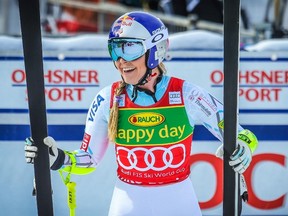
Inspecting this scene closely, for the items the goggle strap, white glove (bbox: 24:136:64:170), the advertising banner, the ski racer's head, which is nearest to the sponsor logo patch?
the ski racer's head

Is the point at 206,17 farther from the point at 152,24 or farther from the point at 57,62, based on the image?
the point at 152,24

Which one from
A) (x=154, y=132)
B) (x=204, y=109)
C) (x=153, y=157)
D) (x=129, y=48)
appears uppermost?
(x=129, y=48)

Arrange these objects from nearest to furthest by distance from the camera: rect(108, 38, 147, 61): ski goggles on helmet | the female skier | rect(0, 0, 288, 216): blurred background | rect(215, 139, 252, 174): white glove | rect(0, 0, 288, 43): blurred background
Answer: rect(215, 139, 252, 174): white glove → rect(108, 38, 147, 61): ski goggles on helmet → the female skier → rect(0, 0, 288, 216): blurred background → rect(0, 0, 288, 43): blurred background

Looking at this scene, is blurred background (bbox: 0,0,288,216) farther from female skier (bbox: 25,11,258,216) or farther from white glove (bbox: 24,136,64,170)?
white glove (bbox: 24,136,64,170)

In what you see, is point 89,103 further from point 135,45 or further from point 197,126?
point 135,45

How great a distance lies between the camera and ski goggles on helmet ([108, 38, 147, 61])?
4.12 metres

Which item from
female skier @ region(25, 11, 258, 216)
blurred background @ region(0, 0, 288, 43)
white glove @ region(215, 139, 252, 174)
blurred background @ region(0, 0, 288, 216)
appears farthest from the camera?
blurred background @ region(0, 0, 288, 43)

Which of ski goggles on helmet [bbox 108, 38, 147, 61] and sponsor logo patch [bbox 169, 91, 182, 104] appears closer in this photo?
ski goggles on helmet [bbox 108, 38, 147, 61]

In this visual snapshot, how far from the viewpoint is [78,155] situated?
434 cm

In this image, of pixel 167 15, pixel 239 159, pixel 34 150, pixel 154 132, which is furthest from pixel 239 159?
pixel 167 15

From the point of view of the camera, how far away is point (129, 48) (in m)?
4.12

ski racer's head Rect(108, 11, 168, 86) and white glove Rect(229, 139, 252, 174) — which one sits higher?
ski racer's head Rect(108, 11, 168, 86)

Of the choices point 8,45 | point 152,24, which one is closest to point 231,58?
point 152,24

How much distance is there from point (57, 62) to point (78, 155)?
5.60ft
